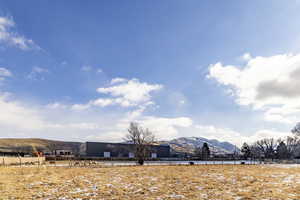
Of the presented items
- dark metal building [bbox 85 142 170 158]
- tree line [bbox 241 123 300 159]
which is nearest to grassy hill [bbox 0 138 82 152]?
dark metal building [bbox 85 142 170 158]

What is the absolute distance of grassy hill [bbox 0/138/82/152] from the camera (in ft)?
502

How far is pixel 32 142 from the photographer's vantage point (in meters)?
169

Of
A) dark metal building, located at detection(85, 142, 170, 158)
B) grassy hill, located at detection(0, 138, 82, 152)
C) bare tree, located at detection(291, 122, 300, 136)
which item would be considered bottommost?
grassy hill, located at detection(0, 138, 82, 152)

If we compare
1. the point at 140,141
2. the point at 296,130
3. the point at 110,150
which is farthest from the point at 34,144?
the point at 296,130

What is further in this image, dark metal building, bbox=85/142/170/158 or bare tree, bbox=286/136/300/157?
bare tree, bbox=286/136/300/157

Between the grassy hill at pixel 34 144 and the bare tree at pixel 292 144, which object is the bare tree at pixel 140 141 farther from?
the grassy hill at pixel 34 144

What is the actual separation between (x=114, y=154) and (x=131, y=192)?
86688 millimetres

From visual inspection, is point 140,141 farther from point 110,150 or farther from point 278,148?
point 278,148

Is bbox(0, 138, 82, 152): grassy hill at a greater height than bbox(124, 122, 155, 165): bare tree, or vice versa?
bbox(124, 122, 155, 165): bare tree

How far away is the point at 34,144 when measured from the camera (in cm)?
16112

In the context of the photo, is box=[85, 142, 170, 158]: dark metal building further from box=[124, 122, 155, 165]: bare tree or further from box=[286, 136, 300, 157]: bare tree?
box=[286, 136, 300, 157]: bare tree

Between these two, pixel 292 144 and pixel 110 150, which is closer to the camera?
pixel 110 150

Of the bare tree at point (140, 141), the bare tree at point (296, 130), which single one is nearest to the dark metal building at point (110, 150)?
the bare tree at point (140, 141)

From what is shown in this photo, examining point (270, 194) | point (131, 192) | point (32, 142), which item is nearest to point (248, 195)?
point (270, 194)
